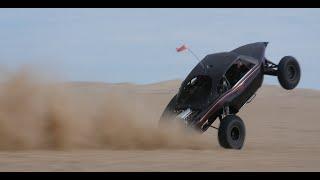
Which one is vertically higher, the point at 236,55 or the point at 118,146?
the point at 236,55

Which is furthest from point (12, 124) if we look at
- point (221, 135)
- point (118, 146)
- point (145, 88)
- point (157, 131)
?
point (145, 88)

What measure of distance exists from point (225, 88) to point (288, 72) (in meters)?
2.13

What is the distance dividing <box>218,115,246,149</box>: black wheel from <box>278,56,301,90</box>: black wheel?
7.28 feet

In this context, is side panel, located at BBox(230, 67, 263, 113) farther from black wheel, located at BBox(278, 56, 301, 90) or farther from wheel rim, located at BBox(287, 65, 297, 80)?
wheel rim, located at BBox(287, 65, 297, 80)

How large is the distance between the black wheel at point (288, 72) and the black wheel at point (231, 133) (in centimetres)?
222

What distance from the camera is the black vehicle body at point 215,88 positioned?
13.8 m

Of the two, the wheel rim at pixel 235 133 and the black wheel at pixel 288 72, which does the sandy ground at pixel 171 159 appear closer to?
the wheel rim at pixel 235 133

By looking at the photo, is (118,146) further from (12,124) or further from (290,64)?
(290,64)

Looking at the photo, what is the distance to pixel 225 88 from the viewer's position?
46.4 feet

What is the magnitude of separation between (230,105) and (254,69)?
48.3 inches

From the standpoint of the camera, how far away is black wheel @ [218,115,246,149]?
44.0 ft

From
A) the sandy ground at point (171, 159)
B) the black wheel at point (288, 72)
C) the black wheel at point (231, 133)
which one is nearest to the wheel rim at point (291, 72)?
the black wheel at point (288, 72)

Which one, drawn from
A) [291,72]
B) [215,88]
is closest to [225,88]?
[215,88]

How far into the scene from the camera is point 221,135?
1345 centimetres
